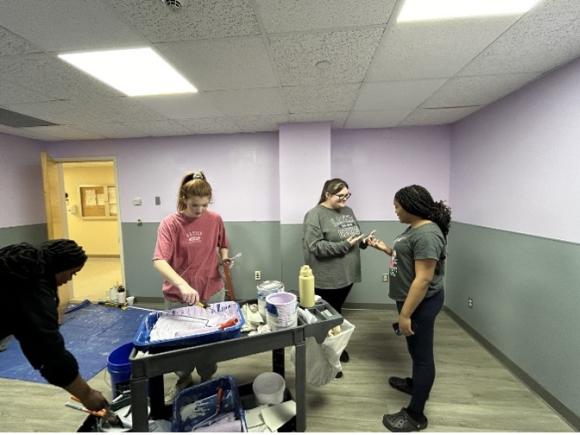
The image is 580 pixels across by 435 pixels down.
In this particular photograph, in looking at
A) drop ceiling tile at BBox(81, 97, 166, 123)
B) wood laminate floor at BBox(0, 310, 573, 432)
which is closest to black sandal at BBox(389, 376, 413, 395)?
wood laminate floor at BBox(0, 310, 573, 432)

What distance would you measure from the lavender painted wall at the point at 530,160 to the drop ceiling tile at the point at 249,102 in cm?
195

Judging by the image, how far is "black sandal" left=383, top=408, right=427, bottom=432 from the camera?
1588mm

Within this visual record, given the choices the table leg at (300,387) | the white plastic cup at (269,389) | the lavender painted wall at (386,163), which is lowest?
the white plastic cup at (269,389)

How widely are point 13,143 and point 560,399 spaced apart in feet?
19.5

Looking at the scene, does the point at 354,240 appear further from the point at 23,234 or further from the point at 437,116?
the point at 23,234

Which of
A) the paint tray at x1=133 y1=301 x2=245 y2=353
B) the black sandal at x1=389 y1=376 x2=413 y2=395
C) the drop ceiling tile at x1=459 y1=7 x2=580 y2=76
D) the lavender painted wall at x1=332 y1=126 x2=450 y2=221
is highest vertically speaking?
the drop ceiling tile at x1=459 y1=7 x2=580 y2=76

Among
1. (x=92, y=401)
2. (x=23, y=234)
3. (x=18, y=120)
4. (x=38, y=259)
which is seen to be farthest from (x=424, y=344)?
(x=23, y=234)

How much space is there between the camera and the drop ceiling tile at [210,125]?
9.25 feet

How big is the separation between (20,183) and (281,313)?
4.19 meters

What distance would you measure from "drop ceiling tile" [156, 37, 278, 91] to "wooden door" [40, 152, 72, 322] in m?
2.74

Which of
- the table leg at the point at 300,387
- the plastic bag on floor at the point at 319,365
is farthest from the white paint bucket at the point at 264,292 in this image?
the plastic bag on floor at the point at 319,365

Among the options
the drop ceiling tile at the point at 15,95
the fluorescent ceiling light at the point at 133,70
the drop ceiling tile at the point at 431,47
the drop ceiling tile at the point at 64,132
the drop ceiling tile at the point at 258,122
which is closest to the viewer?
the drop ceiling tile at the point at 431,47

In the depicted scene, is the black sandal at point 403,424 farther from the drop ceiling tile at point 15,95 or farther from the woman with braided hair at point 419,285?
the drop ceiling tile at point 15,95

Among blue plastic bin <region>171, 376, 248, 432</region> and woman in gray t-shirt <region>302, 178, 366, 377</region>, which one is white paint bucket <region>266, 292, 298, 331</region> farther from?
woman in gray t-shirt <region>302, 178, 366, 377</region>
